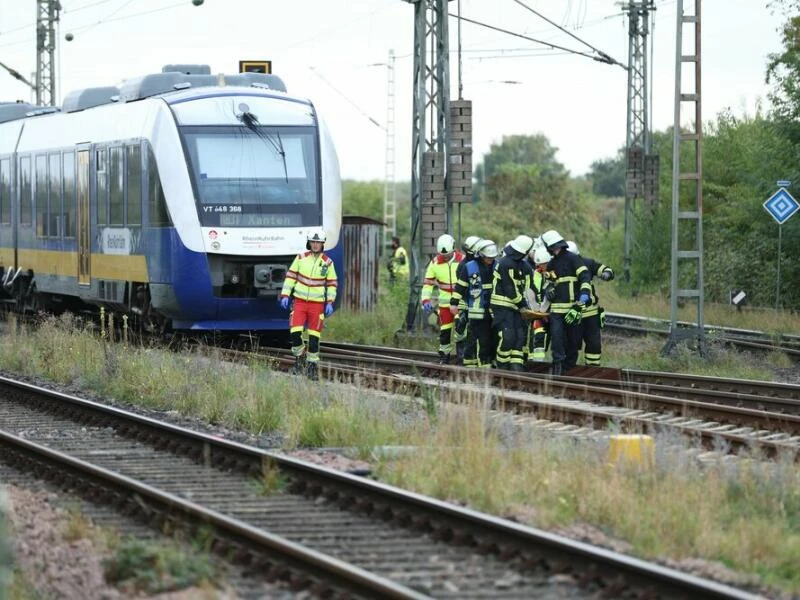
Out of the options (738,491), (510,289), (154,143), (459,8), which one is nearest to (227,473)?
(738,491)

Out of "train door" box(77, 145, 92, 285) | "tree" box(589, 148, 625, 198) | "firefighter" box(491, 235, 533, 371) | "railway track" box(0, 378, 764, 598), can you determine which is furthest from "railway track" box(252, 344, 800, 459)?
"tree" box(589, 148, 625, 198)

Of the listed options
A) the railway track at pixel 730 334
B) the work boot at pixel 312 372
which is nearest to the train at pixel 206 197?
the work boot at pixel 312 372

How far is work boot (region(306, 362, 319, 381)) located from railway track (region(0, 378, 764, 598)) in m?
4.25

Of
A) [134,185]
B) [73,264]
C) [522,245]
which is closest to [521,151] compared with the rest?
[73,264]

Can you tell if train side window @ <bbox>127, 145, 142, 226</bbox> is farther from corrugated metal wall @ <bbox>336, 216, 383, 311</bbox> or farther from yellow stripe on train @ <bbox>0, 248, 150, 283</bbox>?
corrugated metal wall @ <bbox>336, 216, 383, 311</bbox>

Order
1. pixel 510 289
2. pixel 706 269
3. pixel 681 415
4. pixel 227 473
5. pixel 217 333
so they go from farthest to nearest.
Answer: pixel 706 269 → pixel 217 333 → pixel 510 289 → pixel 681 415 → pixel 227 473

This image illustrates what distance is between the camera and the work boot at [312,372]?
56.5 feet

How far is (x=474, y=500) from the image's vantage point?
9828 mm

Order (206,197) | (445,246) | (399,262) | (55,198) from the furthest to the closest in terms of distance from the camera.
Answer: (399,262)
(55,198)
(445,246)
(206,197)

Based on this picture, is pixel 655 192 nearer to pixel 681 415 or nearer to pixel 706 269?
pixel 706 269

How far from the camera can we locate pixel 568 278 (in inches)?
709

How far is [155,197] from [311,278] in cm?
355

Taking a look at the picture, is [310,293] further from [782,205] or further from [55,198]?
→ [782,205]

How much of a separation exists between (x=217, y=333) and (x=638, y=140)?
2082 cm
